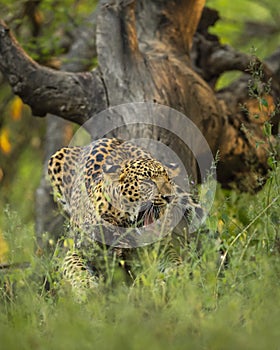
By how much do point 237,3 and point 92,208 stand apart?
7836 millimetres

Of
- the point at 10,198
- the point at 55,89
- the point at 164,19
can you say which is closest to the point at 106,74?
the point at 55,89

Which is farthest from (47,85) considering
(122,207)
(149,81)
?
(122,207)

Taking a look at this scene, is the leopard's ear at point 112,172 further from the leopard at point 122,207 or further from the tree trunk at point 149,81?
the tree trunk at point 149,81

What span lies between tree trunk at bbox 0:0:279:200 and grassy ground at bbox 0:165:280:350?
116 inches

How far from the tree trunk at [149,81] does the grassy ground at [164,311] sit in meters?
2.96

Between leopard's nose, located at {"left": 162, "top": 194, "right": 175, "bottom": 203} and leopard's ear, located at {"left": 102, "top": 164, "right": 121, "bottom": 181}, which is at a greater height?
leopard's ear, located at {"left": 102, "top": 164, "right": 121, "bottom": 181}

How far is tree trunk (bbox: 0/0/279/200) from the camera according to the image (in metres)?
8.95

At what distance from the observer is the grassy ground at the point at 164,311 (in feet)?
13.9

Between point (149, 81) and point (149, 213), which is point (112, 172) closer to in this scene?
point (149, 213)

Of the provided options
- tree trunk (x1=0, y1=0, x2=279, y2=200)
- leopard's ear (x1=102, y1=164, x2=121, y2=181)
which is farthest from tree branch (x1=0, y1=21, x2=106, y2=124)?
leopard's ear (x1=102, y1=164, x2=121, y2=181)

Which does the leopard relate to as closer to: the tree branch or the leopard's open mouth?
the leopard's open mouth

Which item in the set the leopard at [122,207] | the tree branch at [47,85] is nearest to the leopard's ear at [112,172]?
the leopard at [122,207]

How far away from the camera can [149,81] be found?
9.30 m

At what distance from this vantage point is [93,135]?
365 inches
